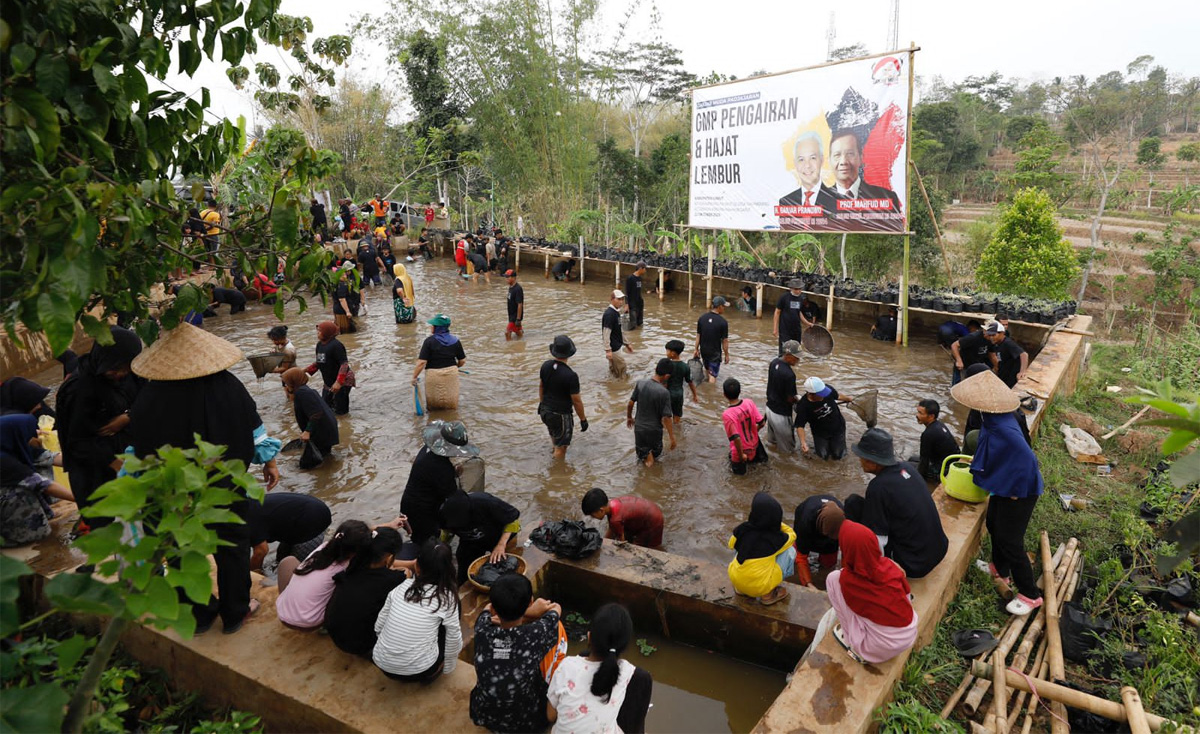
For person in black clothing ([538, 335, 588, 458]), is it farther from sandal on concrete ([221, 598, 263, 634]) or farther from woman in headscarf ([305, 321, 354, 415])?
sandal on concrete ([221, 598, 263, 634])

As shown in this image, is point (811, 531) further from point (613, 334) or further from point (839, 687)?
point (613, 334)

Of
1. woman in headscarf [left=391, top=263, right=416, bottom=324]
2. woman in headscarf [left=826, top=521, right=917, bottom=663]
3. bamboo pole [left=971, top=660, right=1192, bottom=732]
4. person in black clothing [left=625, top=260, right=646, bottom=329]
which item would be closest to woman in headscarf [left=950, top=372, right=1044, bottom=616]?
bamboo pole [left=971, top=660, right=1192, bottom=732]

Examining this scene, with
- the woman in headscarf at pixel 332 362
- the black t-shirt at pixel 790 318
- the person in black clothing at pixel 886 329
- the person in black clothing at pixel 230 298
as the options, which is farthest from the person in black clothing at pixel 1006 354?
the person in black clothing at pixel 230 298

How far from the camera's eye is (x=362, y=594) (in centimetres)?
346

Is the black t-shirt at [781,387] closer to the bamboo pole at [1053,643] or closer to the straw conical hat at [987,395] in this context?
the straw conical hat at [987,395]

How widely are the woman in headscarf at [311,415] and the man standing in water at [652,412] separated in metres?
3.20

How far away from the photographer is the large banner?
10.6 metres

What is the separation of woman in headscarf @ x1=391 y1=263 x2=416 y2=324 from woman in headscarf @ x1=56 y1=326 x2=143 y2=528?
311 inches

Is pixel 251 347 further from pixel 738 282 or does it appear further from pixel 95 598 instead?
pixel 95 598

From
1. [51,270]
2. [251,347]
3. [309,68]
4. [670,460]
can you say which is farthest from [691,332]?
[309,68]

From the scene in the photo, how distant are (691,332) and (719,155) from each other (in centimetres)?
359

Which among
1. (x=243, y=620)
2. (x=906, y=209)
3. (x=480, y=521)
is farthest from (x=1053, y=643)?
(x=906, y=209)

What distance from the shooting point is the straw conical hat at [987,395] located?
174 inches

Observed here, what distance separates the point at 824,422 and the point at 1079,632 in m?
2.97
